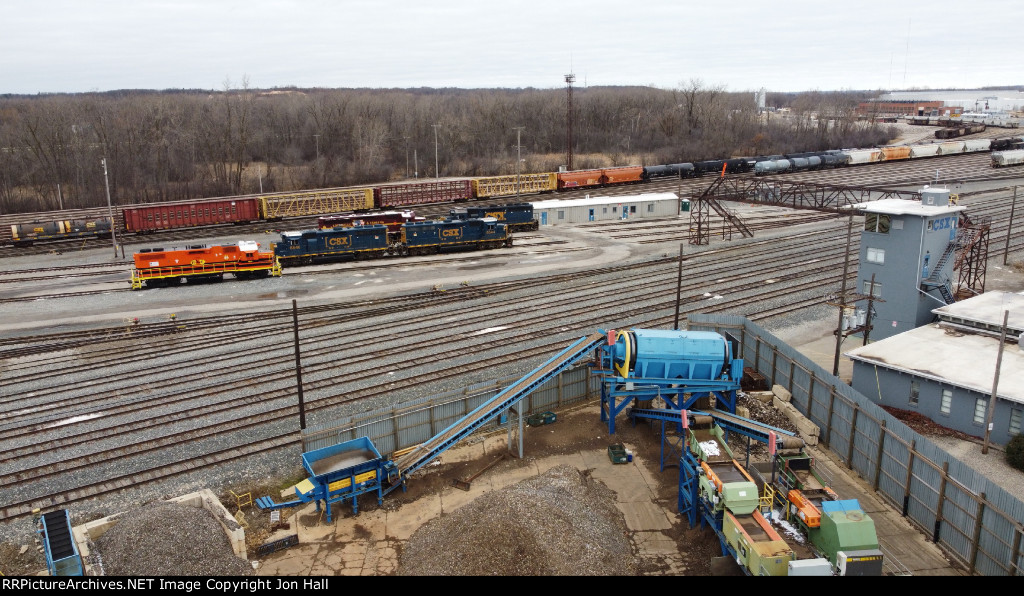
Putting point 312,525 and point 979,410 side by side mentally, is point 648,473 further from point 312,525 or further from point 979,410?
point 979,410

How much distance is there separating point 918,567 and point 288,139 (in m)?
131

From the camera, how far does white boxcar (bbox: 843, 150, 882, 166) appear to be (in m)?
108

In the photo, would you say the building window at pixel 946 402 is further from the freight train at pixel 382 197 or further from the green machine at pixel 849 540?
the freight train at pixel 382 197

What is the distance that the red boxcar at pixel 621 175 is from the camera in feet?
302

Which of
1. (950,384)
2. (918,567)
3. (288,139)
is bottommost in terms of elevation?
(918,567)

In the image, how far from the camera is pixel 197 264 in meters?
47.4

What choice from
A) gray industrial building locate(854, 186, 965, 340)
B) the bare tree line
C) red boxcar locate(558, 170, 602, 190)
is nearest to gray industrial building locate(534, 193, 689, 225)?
red boxcar locate(558, 170, 602, 190)

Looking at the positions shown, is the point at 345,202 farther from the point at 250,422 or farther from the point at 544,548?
the point at 544,548

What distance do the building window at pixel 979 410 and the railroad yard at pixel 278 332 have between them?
12.9m

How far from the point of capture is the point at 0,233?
217ft

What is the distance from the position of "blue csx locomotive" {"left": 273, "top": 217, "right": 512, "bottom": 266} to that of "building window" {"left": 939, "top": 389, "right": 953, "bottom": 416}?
38339 millimetres

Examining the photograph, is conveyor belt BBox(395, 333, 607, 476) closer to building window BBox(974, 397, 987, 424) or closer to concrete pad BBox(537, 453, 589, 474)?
concrete pad BBox(537, 453, 589, 474)

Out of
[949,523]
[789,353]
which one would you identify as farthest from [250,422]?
[949,523]

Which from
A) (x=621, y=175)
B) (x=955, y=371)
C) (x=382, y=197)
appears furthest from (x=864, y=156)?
(x=955, y=371)
